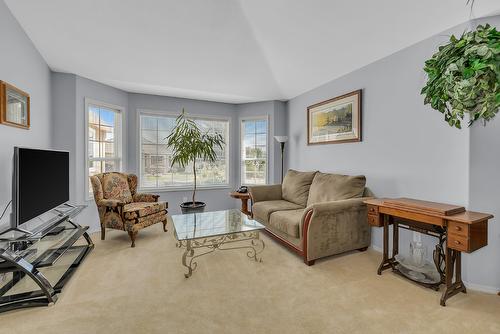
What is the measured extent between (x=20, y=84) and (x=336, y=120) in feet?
12.8

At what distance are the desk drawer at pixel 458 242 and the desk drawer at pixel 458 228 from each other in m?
0.02

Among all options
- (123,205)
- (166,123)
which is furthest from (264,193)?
(166,123)

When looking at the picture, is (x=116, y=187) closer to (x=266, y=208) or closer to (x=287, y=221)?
(x=266, y=208)

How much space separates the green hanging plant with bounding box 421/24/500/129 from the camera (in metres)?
1.36

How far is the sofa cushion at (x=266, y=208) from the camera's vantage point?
3248mm

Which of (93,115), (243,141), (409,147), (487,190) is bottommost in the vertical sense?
(487,190)

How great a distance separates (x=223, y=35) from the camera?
10.1ft

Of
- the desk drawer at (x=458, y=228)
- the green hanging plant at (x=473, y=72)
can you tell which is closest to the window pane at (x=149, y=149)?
the green hanging plant at (x=473, y=72)

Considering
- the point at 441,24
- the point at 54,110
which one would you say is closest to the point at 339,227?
the point at 441,24

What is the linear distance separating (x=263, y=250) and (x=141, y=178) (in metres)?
2.81

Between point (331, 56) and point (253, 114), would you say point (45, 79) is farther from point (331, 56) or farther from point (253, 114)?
point (331, 56)

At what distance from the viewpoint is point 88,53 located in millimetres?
2992

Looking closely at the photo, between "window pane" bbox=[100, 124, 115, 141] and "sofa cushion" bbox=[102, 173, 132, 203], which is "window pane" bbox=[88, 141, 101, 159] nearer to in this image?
"window pane" bbox=[100, 124, 115, 141]

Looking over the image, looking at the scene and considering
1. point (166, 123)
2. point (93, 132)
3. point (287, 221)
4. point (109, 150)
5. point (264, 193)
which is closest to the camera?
point (287, 221)
